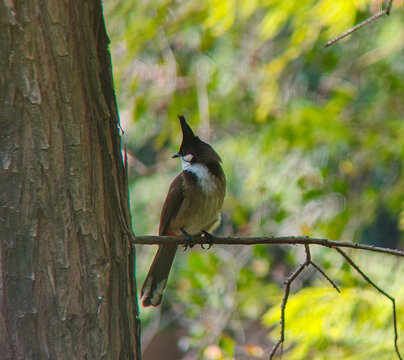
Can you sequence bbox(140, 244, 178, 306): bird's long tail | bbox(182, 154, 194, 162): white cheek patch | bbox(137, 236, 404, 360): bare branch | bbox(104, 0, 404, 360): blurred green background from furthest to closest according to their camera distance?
1. bbox(104, 0, 404, 360): blurred green background
2. bbox(182, 154, 194, 162): white cheek patch
3. bbox(140, 244, 178, 306): bird's long tail
4. bbox(137, 236, 404, 360): bare branch

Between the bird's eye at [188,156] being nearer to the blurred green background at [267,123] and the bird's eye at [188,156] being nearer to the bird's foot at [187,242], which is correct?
the bird's foot at [187,242]

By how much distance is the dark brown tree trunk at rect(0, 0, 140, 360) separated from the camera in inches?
54.9

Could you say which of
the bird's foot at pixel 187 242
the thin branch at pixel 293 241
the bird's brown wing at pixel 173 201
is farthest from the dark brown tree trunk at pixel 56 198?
the bird's brown wing at pixel 173 201

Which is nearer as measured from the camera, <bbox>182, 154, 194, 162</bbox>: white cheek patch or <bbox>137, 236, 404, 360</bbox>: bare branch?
<bbox>137, 236, 404, 360</bbox>: bare branch

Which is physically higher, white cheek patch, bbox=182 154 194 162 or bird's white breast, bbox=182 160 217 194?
white cheek patch, bbox=182 154 194 162

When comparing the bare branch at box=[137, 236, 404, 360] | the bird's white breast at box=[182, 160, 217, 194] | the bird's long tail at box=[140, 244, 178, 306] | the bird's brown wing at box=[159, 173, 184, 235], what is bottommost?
the bird's long tail at box=[140, 244, 178, 306]

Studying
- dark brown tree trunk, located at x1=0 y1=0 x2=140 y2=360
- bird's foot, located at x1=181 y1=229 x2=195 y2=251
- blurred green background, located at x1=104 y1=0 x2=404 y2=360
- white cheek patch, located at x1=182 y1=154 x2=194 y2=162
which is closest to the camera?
dark brown tree trunk, located at x1=0 y1=0 x2=140 y2=360

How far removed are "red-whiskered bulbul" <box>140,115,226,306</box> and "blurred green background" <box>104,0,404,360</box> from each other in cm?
85

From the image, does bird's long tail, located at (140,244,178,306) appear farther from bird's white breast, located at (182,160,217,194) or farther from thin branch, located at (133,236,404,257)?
thin branch, located at (133,236,404,257)

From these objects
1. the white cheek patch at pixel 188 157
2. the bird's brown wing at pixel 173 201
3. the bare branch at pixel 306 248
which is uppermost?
the white cheek patch at pixel 188 157

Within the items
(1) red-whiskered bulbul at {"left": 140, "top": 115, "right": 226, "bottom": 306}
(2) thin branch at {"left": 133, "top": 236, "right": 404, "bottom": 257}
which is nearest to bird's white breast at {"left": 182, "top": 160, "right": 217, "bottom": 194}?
(1) red-whiskered bulbul at {"left": 140, "top": 115, "right": 226, "bottom": 306}

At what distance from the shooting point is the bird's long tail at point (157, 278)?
120 inches

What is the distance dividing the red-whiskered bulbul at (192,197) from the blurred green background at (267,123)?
2.79 ft

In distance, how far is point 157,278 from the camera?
3172 mm
